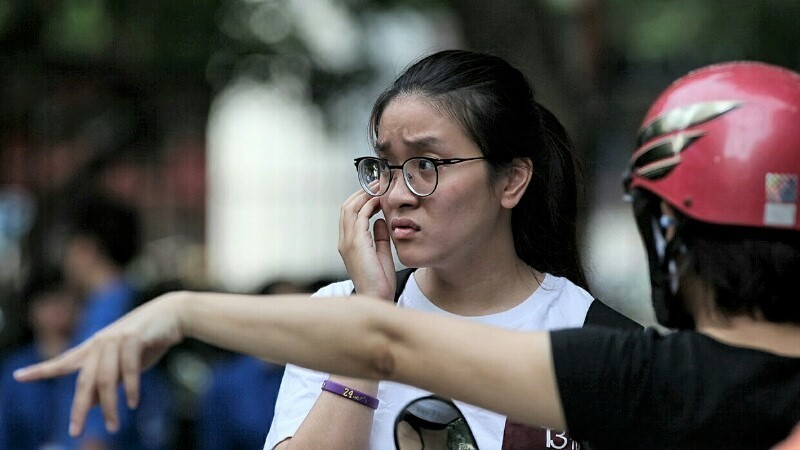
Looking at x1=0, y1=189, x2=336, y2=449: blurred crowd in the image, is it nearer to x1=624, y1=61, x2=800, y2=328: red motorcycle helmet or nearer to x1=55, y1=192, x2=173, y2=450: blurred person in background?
x1=55, y1=192, x2=173, y2=450: blurred person in background

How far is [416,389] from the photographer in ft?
9.71

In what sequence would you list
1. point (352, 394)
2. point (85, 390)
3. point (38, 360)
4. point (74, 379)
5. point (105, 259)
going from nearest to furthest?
point (85, 390) < point (352, 394) < point (74, 379) < point (105, 259) < point (38, 360)

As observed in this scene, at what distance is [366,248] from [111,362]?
3.69 feet

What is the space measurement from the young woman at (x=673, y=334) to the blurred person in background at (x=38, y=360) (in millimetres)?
4668

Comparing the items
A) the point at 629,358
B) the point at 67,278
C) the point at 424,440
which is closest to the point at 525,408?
the point at 629,358

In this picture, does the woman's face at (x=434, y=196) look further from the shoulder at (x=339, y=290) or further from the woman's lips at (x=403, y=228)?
the shoulder at (x=339, y=290)

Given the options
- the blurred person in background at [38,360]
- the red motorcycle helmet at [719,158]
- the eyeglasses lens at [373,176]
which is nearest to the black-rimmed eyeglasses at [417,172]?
the eyeglasses lens at [373,176]

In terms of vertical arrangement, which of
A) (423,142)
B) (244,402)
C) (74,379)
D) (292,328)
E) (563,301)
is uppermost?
(423,142)

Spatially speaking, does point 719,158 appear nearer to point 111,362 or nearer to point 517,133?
point 517,133

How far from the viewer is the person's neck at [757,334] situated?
7.84ft

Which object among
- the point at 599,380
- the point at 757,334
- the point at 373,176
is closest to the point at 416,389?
the point at 373,176

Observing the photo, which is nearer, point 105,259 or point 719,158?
point 719,158

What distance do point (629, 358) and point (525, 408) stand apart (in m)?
0.21

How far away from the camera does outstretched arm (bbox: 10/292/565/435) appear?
227 centimetres
